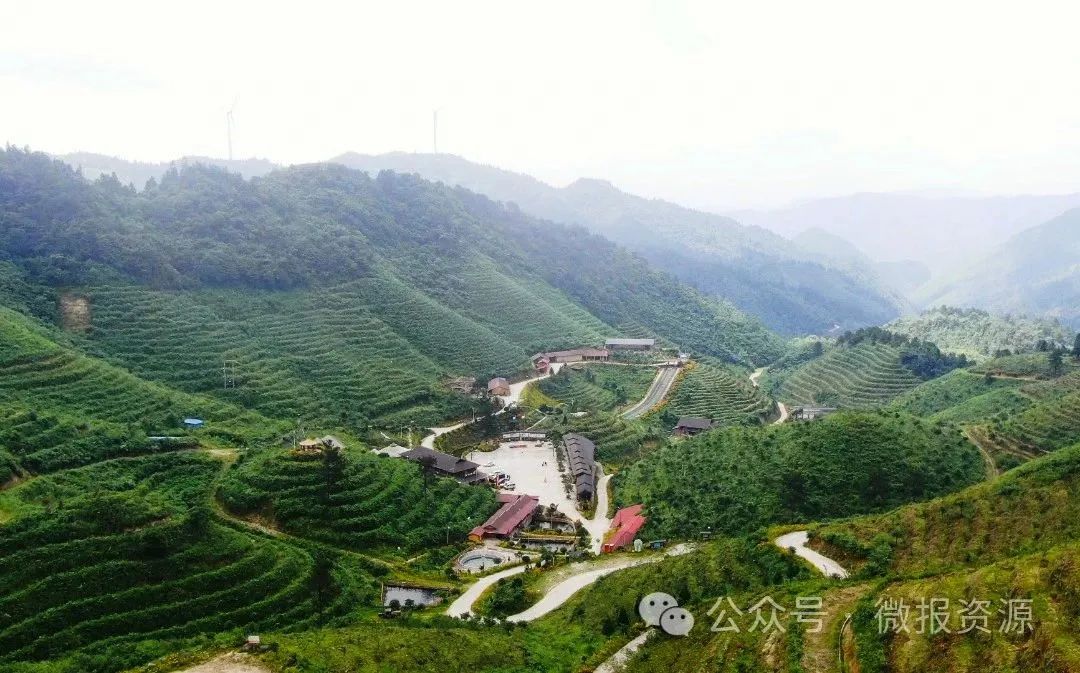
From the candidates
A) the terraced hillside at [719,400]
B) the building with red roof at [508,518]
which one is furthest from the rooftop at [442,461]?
the terraced hillside at [719,400]

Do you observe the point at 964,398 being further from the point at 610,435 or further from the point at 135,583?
the point at 135,583

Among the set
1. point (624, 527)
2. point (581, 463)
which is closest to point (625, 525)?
point (624, 527)

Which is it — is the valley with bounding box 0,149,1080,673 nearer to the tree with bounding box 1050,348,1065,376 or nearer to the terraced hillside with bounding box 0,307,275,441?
the terraced hillside with bounding box 0,307,275,441

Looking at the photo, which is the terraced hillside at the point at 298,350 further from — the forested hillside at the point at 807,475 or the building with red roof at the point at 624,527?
the forested hillside at the point at 807,475

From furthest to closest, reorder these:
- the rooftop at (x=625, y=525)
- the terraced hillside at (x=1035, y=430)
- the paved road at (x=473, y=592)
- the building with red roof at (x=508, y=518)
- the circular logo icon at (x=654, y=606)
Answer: the terraced hillside at (x=1035, y=430) < the building with red roof at (x=508, y=518) < the rooftop at (x=625, y=525) < the paved road at (x=473, y=592) < the circular logo icon at (x=654, y=606)

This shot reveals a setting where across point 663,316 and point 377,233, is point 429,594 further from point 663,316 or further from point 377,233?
point 663,316

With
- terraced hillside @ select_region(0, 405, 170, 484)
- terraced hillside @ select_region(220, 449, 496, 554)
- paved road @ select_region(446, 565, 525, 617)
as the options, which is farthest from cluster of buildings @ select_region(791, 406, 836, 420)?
terraced hillside @ select_region(0, 405, 170, 484)
